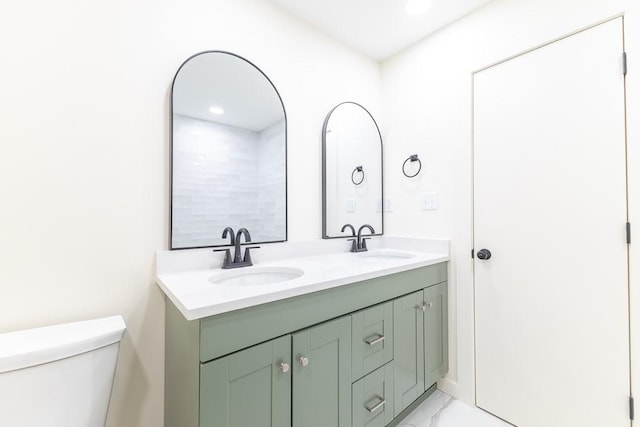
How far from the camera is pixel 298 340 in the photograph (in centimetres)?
100

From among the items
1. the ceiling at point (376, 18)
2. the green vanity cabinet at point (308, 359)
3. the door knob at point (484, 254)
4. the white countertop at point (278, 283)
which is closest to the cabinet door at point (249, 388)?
the green vanity cabinet at point (308, 359)

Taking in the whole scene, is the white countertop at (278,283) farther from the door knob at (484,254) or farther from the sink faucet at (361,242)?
the door knob at (484,254)

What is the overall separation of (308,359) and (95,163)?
1.16m

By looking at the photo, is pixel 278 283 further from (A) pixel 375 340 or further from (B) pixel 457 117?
(B) pixel 457 117

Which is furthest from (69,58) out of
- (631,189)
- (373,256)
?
(631,189)

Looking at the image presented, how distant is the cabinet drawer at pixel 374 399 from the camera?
1.20 meters

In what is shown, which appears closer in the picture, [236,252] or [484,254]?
[236,252]

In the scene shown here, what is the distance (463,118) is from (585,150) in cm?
64

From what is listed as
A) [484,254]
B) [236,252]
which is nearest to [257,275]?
[236,252]

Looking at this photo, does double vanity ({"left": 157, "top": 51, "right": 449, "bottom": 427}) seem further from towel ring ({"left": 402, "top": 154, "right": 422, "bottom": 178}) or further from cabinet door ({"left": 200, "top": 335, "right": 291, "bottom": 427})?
towel ring ({"left": 402, "top": 154, "right": 422, "bottom": 178})

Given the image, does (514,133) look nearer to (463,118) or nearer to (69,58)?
(463,118)

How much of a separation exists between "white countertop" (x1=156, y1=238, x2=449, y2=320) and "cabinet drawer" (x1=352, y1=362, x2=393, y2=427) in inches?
19.0

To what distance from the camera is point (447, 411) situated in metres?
1.60

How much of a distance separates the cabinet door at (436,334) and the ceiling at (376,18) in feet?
5.70
